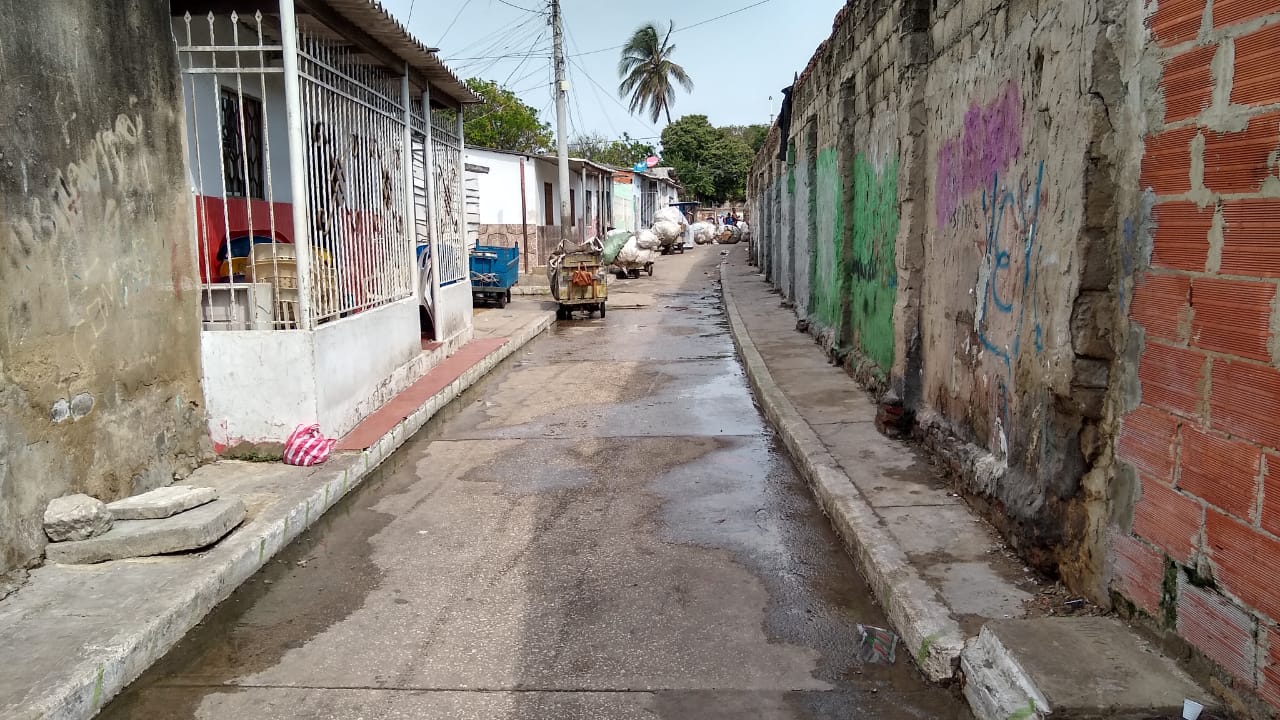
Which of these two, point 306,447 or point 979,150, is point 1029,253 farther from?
point 306,447

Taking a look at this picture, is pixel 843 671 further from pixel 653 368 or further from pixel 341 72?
pixel 653 368

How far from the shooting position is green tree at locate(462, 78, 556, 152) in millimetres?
37062

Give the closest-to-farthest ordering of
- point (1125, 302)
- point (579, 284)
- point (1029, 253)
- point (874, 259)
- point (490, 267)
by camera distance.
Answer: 1. point (1125, 302)
2. point (1029, 253)
3. point (874, 259)
4. point (579, 284)
5. point (490, 267)

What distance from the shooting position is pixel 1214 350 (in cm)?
312

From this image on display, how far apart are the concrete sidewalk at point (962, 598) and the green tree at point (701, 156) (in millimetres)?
52048

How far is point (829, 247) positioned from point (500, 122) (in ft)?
93.4

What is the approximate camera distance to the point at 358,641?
4.22 m

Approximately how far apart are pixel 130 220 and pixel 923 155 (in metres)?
5.63

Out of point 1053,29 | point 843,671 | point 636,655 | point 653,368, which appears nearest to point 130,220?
point 636,655

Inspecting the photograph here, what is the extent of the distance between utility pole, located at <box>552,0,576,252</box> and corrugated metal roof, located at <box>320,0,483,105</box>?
10.8 metres

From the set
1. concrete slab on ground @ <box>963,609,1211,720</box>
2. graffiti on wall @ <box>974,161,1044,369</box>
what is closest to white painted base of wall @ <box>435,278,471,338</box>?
graffiti on wall @ <box>974,161,1044,369</box>

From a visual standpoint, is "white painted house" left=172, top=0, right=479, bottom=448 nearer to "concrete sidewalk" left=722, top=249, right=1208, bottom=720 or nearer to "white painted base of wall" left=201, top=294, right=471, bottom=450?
"white painted base of wall" left=201, top=294, right=471, bottom=450

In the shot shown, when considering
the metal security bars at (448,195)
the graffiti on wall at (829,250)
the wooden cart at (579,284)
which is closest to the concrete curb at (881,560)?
the graffiti on wall at (829,250)

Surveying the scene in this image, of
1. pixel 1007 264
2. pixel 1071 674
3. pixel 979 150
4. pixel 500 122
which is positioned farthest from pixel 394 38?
pixel 500 122
